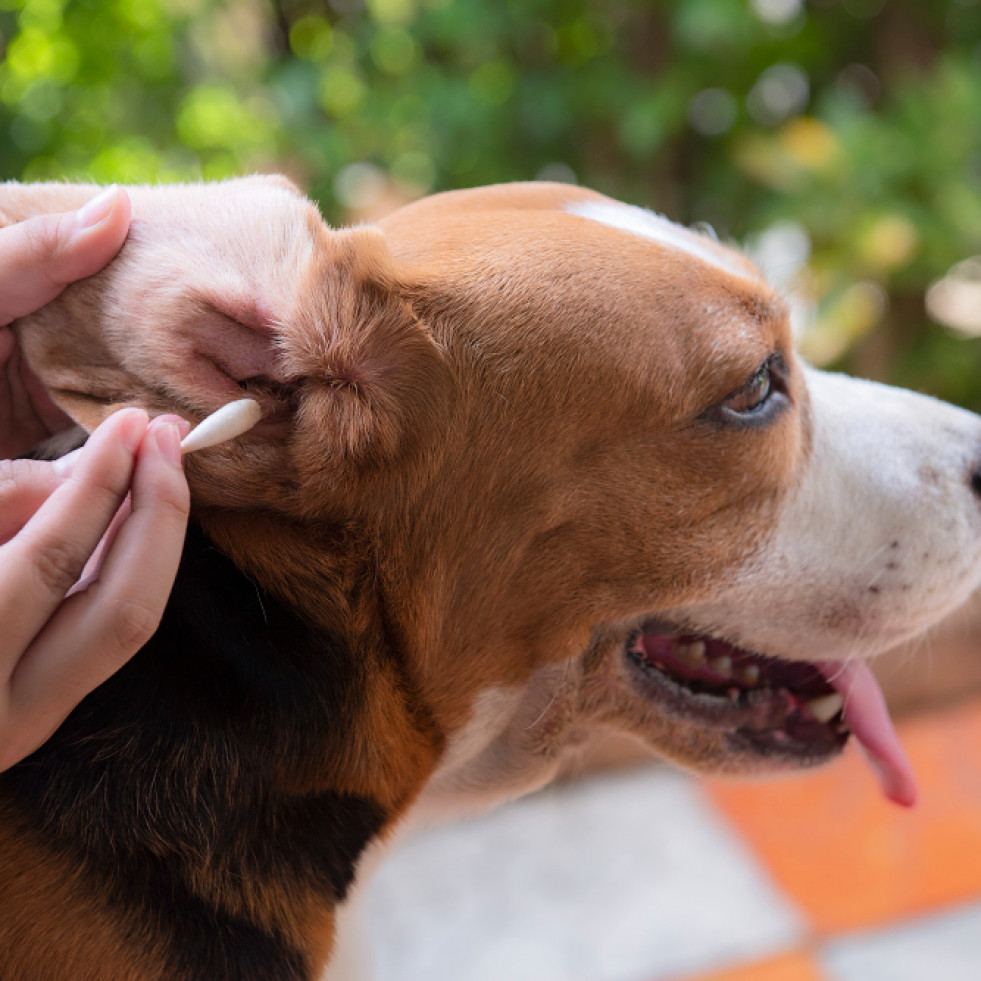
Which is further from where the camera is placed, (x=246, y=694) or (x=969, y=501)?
(x=969, y=501)

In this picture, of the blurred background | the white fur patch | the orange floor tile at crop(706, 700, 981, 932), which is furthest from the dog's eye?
the blurred background

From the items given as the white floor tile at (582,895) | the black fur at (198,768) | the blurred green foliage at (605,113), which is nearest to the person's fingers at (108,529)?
the black fur at (198,768)

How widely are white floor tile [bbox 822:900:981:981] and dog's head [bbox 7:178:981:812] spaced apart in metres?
0.78

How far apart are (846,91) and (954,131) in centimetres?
67

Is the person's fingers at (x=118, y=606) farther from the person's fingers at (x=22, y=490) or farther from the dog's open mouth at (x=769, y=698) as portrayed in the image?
the dog's open mouth at (x=769, y=698)

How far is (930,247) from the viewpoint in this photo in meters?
2.73

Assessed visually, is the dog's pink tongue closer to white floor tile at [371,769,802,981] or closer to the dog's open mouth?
the dog's open mouth

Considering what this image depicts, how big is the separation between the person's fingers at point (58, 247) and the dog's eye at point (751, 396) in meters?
0.74

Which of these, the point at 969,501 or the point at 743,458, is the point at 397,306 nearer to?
the point at 743,458

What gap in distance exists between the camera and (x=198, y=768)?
1088mm

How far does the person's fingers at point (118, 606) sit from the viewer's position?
90 cm

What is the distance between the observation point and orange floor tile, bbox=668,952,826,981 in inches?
81.0

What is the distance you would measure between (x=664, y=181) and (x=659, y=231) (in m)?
2.07

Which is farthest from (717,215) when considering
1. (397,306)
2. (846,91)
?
(397,306)
